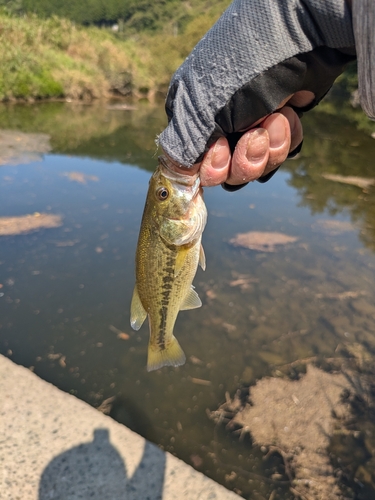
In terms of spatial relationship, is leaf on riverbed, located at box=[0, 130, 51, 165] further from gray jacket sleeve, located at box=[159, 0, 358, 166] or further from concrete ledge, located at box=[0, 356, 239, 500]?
gray jacket sleeve, located at box=[159, 0, 358, 166]

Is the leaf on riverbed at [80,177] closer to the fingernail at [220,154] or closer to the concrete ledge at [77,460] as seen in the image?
the concrete ledge at [77,460]

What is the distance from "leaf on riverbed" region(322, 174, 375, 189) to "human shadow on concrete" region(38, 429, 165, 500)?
10386 mm

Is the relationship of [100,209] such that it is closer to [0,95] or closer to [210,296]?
[210,296]

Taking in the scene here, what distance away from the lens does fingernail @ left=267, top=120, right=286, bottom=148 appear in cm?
172

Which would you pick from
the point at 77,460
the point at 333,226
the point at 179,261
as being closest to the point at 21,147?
the point at 333,226

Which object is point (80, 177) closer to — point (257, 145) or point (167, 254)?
point (167, 254)

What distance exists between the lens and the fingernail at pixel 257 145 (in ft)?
5.52

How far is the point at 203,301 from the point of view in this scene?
555 centimetres

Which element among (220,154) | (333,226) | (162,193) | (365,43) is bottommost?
(333,226)

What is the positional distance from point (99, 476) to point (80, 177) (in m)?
8.89

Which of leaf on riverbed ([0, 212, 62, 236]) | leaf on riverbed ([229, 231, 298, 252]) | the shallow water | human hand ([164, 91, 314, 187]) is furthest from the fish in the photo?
leaf on riverbed ([0, 212, 62, 236])

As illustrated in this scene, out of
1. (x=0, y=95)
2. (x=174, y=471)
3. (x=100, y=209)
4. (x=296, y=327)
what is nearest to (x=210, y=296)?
(x=296, y=327)

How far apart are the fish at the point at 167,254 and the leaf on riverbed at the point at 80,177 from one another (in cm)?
849

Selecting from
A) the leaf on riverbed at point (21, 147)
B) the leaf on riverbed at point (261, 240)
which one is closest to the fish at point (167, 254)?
the leaf on riverbed at point (261, 240)
